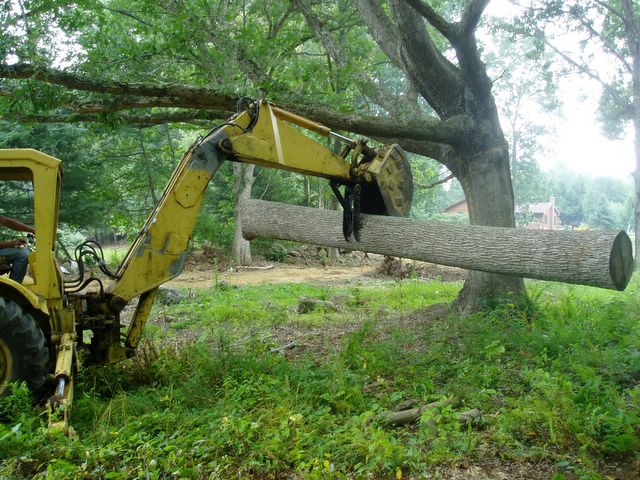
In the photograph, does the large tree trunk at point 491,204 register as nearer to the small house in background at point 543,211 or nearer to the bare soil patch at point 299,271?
the bare soil patch at point 299,271

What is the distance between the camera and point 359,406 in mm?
4504

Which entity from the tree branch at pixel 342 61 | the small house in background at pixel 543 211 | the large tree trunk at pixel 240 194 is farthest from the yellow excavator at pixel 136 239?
the small house in background at pixel 543 211

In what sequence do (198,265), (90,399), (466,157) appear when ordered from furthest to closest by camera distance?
(198,265) < (466,157) < (90,399)

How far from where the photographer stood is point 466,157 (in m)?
7.90

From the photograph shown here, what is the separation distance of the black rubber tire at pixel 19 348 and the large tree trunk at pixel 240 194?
45.7 feet

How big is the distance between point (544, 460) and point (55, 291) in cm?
387

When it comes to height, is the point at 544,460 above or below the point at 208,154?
below

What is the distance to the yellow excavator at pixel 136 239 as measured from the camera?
4027 millimetres

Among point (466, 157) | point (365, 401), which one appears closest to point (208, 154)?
point (365, 401)

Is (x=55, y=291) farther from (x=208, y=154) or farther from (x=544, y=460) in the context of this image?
(x=544, y=460)

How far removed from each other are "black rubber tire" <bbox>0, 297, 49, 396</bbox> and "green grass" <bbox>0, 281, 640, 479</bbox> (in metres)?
0.40

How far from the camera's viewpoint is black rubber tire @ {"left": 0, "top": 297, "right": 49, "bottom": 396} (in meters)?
3.92

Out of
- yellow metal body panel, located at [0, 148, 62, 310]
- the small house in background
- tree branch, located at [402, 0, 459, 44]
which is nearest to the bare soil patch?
tree branch, located at [402, 0, 459, 44]

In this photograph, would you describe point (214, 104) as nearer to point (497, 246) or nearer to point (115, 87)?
point (115, 87)
